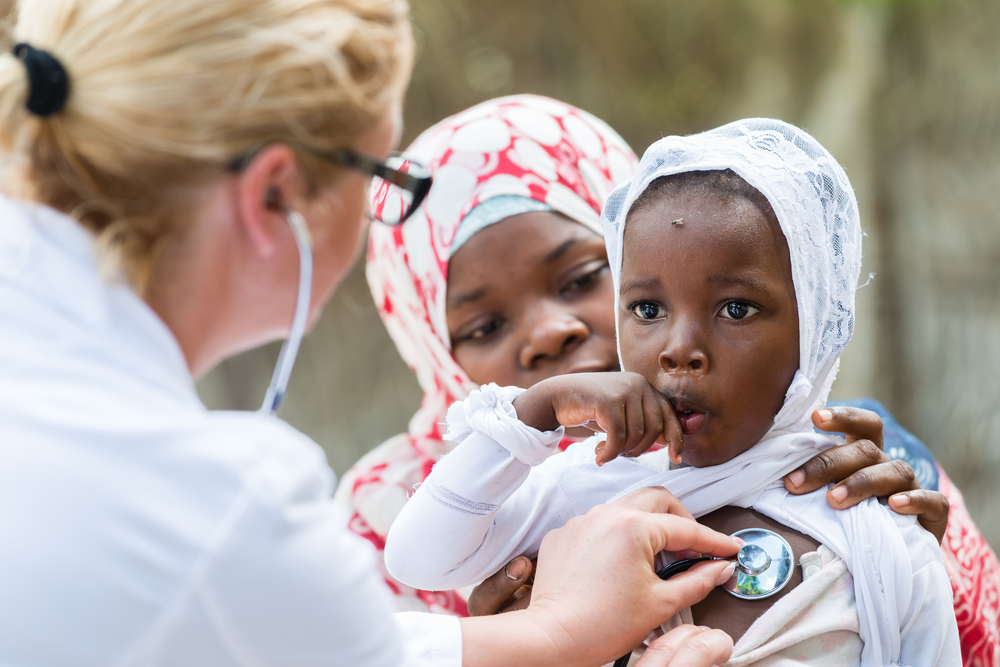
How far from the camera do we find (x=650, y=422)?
1688 mm

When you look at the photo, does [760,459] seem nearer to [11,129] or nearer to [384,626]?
[384,626]

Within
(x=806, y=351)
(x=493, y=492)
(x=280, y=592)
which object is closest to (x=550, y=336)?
(x=493, y=492)

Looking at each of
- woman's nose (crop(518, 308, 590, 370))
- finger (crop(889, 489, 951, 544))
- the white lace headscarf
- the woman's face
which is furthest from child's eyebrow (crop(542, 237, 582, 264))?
finger (crop(889, 489, 951, 544))

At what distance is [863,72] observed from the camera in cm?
536

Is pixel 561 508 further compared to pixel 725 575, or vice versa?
pixel 561 508

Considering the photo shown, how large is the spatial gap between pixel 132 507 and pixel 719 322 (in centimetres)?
115

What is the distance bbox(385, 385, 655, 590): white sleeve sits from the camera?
179 cm

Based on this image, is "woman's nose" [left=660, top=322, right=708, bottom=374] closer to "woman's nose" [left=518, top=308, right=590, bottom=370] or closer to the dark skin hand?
the dark skin hand

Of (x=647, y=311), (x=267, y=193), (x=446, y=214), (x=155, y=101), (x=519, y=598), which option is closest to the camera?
(x=155, y=101)

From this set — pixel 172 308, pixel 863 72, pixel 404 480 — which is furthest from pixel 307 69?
pixel 863 72

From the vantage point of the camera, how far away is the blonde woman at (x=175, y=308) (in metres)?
1.12

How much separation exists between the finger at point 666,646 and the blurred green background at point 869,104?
4392 millimetres

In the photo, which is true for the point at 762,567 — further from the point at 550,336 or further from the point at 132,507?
the point at 132,507

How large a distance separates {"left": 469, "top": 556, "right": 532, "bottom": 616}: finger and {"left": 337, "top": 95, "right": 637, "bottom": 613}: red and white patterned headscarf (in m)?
0.60
